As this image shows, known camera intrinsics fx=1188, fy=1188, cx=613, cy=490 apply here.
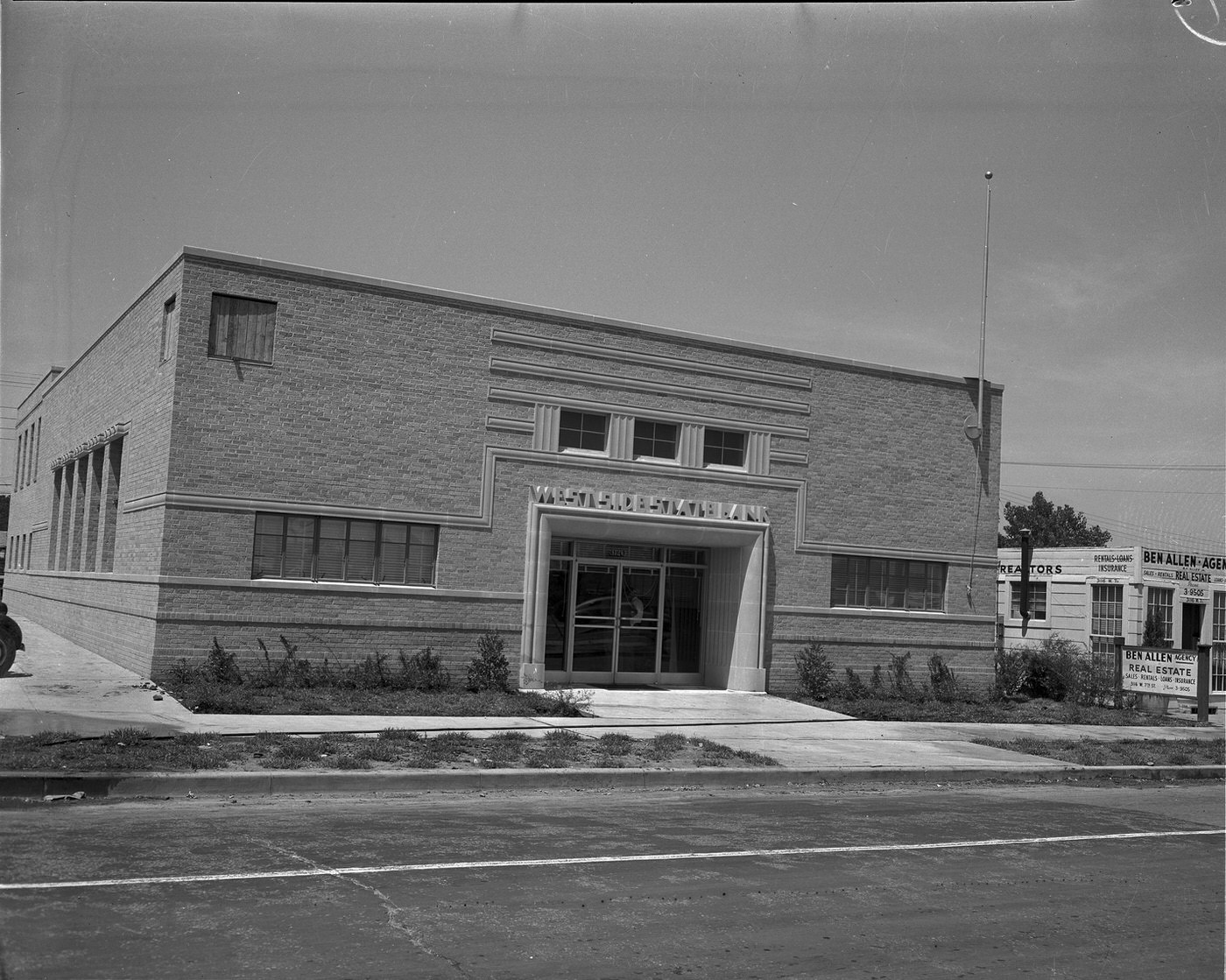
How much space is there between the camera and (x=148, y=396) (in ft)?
63.9

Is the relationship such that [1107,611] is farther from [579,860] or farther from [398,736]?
[579,860]

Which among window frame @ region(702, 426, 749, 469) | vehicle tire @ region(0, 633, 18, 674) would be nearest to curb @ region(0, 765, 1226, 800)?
vehicle tire @ region(0, 633, 18, 674)

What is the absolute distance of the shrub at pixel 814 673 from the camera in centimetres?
2245

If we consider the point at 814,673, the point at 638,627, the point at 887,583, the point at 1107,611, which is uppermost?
the point at 887,583

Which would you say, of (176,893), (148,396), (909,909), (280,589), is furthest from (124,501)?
(909,909)

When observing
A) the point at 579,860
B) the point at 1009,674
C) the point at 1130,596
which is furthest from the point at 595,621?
the point at 1130,596

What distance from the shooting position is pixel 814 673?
2250 centimetres

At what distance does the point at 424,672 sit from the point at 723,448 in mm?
7218

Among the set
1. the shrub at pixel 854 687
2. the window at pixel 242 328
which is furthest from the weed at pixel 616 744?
the shrub at pixel 854 687

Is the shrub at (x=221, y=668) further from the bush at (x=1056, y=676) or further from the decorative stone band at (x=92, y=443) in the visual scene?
the bush at (x=1056, y=676)

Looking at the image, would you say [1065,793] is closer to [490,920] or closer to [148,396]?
[490,920]

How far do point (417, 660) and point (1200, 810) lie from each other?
1139 cm

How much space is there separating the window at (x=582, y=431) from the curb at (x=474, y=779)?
8683 millimetres

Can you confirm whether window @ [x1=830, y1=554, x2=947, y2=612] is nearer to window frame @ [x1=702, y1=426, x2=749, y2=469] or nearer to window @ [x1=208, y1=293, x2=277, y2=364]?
window frame @ [x1=702, y1=426, x2=749, y2=469]
